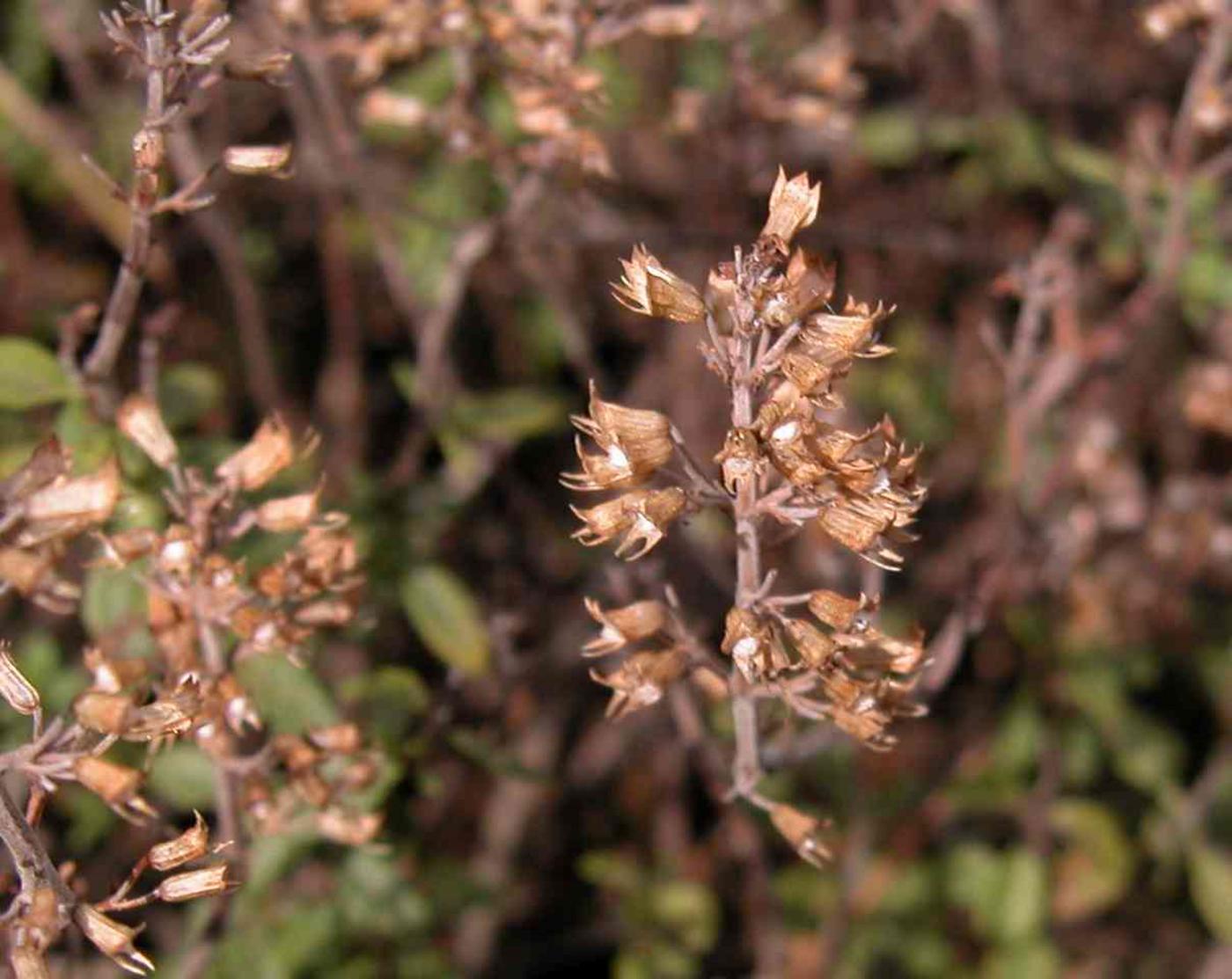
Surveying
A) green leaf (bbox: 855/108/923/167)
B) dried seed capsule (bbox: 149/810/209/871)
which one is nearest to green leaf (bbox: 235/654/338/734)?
dried seed capsule (bbox: 149/810/209/871)

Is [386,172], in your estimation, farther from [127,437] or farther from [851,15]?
[127,437]

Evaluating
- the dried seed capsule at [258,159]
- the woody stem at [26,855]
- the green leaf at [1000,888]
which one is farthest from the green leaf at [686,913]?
the dried seed capsule at [258,159]

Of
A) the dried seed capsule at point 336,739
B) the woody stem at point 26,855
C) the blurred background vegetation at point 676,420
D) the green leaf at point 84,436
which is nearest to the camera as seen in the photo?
the woody stem at point 26,855

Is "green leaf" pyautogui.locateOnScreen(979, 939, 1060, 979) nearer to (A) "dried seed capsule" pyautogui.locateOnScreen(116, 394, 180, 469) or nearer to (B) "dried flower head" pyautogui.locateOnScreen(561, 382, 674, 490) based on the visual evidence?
(B) "dried flower head" pyautogui.locateOnScreen(561, 382, 674, 490)

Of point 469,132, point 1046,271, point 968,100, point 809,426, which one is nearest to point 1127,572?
point 1046,271

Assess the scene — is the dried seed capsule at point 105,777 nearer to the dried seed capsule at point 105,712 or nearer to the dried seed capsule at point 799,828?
the dried seed capsule at point 105,712

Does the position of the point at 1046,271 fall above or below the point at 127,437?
below
